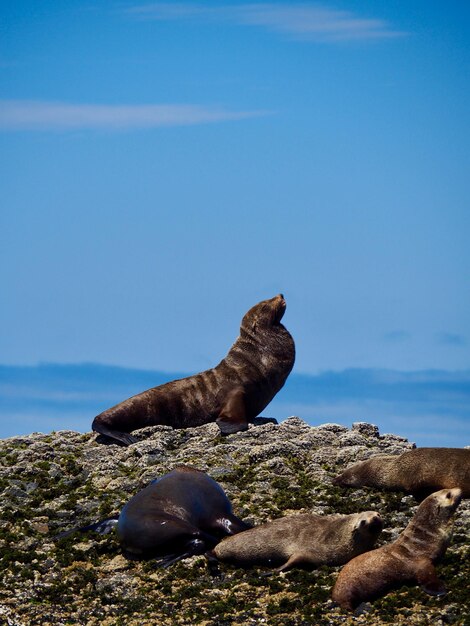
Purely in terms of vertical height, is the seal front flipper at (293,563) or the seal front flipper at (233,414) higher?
the seal front flipper at (233,414)

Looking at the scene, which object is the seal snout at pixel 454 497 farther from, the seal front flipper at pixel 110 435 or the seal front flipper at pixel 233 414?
the seal front flipper at pixel 110 435

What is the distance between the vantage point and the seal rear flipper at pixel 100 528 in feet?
55.0

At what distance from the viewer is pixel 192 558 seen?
1542cm

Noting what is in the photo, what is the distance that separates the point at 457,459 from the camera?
1723 cm

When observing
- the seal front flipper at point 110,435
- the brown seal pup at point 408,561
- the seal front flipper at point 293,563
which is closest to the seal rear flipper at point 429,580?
the brown seal pup at point 408,561

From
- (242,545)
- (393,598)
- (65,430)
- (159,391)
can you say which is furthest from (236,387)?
(393,598)

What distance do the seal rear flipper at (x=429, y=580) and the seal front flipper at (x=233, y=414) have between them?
23.4 feet

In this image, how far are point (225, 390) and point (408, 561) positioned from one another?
343 inches

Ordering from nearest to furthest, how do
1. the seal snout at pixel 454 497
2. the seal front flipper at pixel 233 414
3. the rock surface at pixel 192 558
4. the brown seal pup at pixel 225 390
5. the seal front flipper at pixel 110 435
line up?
1. the rock surface at pixel 192 558
2. the seal snout at pixel 454 497
3. the seal front flipper at pixel 233 414
4. the seal front flipper at pixel 110 435
5. the brown seal pup at pixel 225 390

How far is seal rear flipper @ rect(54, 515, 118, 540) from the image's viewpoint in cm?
1677

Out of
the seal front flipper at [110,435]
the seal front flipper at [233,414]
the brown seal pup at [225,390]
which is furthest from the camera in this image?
the brown seal pup at [225,390]

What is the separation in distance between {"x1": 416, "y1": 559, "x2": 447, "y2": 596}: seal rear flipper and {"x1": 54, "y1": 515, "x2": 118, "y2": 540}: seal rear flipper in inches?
179

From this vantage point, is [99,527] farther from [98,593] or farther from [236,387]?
[236,387]

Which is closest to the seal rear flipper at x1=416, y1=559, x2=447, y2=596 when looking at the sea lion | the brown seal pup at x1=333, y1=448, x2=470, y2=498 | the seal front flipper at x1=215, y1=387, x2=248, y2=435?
the sea lion
